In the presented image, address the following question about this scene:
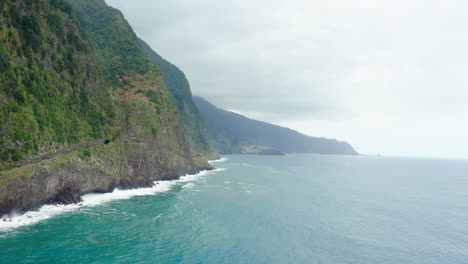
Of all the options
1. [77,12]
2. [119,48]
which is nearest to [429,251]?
[119,48]

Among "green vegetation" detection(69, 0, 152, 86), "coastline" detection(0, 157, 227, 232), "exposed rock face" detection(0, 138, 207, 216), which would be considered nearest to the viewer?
"coastline" detection(0, 157, 227, 232)

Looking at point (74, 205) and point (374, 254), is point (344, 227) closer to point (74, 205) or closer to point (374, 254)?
point (374, 254)

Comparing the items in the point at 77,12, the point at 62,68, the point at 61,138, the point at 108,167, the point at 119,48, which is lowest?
the point at 108,167

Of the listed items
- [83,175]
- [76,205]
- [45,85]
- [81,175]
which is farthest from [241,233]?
[45,85]

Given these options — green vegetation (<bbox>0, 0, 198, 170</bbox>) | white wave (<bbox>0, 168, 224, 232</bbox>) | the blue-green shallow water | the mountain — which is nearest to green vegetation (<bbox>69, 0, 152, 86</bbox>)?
green vegetation (<bbox>0, 0, 198, 170</bbox>)

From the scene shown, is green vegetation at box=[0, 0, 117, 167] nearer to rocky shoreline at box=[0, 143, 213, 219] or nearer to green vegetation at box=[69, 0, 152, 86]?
rocky shoreline at box=[0, 143, 213, 219]

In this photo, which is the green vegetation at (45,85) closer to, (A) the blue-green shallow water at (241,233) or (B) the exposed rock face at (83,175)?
(B) the exposed rock face at (83,175)
